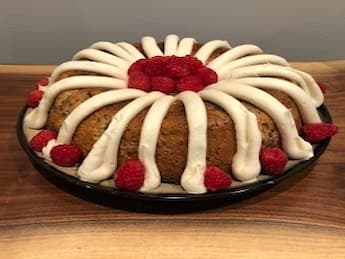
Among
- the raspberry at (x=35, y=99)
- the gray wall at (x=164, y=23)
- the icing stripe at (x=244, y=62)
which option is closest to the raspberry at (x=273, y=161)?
the icing stripe at (x=244, y=62)

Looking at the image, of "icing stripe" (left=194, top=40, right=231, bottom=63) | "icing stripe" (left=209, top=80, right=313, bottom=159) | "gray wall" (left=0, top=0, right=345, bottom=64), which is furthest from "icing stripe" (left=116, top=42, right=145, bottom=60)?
"gray wall" (left=0, top=0, right=345, bottom=64)

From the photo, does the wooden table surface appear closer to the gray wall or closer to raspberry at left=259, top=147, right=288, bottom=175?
raspberry at left=259, top=147, right=288, bottom=175

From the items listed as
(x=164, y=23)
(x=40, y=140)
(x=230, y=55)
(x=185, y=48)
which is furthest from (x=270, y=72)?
(x=164, y=23)

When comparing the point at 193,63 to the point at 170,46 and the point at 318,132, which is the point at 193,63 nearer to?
the point at 170,46

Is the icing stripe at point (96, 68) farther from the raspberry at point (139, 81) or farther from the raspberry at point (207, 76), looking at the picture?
the raspberry at point (207, 76)

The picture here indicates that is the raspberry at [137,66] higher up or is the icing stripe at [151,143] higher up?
the raspberry at [137,66]

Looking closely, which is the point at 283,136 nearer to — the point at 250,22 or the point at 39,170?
the point at 39,170

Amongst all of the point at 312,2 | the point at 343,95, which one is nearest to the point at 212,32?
the point at 312,2
